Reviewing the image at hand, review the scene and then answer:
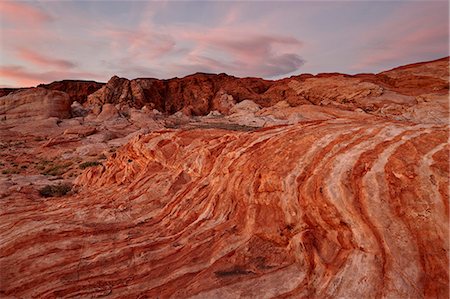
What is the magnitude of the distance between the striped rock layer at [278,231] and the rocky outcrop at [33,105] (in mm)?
41349

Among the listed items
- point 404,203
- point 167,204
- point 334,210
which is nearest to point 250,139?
point 167,204

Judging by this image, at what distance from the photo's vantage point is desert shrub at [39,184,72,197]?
11851mm

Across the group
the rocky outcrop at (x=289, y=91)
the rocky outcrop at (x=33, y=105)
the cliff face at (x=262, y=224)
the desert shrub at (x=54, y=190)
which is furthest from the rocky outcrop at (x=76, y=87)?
the cliff face at (x=262, y=224)

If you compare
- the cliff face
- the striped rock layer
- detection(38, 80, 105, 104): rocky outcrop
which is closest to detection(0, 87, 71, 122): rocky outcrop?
detection(38, 80, 105, 104): rocky outcrop

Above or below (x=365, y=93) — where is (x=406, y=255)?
below

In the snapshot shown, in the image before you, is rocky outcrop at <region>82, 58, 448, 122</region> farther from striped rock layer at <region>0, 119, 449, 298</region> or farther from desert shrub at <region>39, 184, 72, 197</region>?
desert shrub at <region>39, 184, 72, 197</region>

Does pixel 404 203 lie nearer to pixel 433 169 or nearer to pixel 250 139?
pixel 433 169

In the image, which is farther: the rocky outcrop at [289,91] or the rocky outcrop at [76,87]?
the rocky outcrop at [76,87]

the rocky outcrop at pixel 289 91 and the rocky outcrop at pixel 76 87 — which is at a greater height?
the rocky outcrop at pixel 76 87

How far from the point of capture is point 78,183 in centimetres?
1361

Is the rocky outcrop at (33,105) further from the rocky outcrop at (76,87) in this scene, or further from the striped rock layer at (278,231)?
the striped rock layer at (278,231)

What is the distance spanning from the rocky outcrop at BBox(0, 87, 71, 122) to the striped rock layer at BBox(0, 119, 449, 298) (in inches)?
1628

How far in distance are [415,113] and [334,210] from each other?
3855 centimetres

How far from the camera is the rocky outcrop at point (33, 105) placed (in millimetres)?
43500
